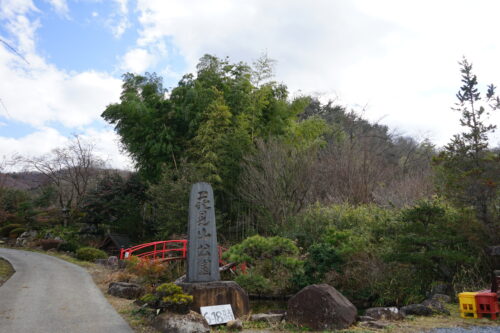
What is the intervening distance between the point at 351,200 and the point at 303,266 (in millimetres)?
6239

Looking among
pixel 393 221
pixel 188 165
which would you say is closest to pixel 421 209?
pixel 393 221

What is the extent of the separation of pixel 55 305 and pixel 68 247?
10053 mm

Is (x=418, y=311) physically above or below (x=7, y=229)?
below

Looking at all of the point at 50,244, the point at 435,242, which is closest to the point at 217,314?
the point at 435,242

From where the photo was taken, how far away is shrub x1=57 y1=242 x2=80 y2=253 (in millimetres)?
15100

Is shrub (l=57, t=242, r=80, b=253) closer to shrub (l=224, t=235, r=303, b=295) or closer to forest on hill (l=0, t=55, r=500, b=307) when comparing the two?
forest on hill (l=0, t=55, r=500, b=307)

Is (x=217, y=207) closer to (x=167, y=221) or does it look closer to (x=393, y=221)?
(x=167, y=221)

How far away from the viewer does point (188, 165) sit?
12.3 meters

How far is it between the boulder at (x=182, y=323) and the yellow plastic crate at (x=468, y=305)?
3331mm

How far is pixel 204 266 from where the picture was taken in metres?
5.57

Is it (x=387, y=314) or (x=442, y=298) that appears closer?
(x=387, y=314)

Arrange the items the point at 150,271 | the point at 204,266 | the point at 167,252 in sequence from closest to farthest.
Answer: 1. the point at 204,266
2. the point at 150,271
3. the point at 167,252

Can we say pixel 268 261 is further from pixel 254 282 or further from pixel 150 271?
pixel 150 271

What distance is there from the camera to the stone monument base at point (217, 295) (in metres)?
5.15
